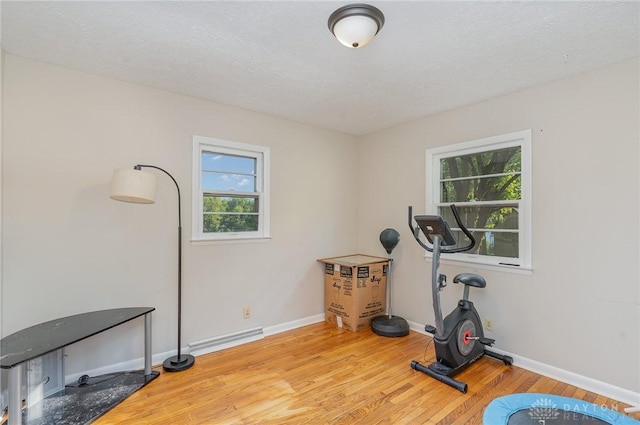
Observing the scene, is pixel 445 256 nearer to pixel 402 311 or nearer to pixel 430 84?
pixel 402 311

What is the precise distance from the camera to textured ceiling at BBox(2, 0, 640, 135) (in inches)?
71.2

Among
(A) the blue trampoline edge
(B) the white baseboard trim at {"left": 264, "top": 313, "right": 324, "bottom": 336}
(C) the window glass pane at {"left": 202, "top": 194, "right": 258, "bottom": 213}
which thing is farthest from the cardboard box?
(A) the blue trampoline edge

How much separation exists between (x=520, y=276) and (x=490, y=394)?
113 centimetres

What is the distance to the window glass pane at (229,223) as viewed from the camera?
129 inches

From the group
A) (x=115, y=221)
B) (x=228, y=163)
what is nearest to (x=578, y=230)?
(x=228, y=163)

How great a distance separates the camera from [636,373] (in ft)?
7.40

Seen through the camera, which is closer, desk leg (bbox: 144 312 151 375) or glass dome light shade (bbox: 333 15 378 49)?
glass dome light shade (bbox: 333 15 378 49)

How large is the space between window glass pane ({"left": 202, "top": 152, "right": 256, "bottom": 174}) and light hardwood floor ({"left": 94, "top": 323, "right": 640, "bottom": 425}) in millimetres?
1982

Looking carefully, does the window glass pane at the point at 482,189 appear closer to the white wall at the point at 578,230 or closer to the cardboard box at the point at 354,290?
the white wall at the point at 578,230

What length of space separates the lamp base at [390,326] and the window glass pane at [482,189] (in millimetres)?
1588

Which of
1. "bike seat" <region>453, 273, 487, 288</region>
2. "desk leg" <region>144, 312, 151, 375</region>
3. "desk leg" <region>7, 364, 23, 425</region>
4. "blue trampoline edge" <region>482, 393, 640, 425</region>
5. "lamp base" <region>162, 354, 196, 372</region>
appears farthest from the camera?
"bike seat" <region>453, 273, 487, 288</region>

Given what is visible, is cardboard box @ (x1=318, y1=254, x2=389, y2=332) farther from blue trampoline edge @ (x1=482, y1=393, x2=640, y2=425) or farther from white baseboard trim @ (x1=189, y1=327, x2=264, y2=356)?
blue trampoline edge @ (x1=482, y1=393, x2=640, y2=425)

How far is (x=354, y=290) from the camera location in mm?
3684

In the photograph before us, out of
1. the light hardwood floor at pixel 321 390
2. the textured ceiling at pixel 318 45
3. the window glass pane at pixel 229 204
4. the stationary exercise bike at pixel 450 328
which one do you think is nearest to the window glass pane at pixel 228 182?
the window glass pane at pixel 229 204
